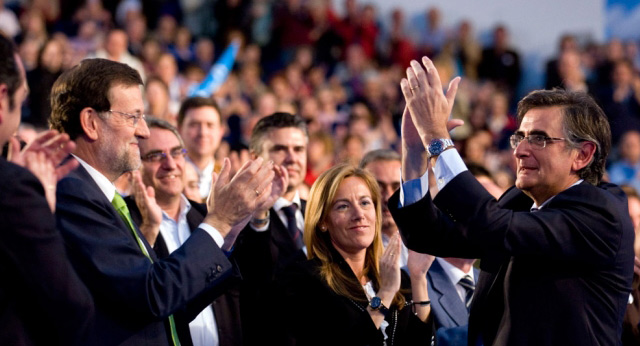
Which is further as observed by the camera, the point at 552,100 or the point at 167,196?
the point at 167,196

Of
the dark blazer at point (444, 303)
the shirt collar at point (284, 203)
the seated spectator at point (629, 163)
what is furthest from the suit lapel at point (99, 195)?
the seated spectator at point (629, 163)

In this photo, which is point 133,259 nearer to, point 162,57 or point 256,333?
point 256,333

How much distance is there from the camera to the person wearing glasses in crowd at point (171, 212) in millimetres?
4023

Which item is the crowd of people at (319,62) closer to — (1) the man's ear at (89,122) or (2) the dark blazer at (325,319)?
(2) the dark blazer at (325,319)

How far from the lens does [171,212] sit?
178 inches

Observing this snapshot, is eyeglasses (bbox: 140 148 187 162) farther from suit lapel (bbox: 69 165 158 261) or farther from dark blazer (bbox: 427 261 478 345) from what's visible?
suit lapel (bbox: 69 165 158 261)

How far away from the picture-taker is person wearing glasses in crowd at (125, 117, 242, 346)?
402cm

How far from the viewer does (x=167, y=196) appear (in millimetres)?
4496

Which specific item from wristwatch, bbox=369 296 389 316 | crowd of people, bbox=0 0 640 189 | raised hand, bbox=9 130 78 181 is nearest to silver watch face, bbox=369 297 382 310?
wristwatch, bbox=369 296 389 316

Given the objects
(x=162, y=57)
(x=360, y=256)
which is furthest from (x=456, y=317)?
(x=162, y=57)

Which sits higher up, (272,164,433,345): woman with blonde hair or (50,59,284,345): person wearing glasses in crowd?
(50,59,284,345): person wearing glasses in crowd

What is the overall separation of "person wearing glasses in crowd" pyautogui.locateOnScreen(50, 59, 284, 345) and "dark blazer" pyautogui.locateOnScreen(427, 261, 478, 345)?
134 cm

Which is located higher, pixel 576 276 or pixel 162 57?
pixel 162 57

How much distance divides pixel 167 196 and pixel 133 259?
183cm
